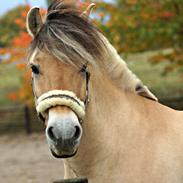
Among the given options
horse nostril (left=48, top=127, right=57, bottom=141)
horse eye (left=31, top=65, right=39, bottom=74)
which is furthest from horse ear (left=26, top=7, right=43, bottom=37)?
horse nostril (left=48, top=127, right=57, bottom=141)

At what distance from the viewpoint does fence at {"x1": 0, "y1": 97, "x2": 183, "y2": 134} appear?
1375cm

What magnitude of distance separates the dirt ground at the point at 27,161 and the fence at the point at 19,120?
0.49m

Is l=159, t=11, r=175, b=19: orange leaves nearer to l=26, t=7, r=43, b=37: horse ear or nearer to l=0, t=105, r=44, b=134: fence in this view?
l=0, t=105, r=44, b=134: fence

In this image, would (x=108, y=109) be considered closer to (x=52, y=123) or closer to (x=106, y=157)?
(x=106, y=157)

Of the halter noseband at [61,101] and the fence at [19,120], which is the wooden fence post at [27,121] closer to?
the fence at [19,120]

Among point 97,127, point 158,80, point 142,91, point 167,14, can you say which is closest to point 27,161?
point 167,14

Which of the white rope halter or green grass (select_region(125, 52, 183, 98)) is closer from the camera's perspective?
the white rope halter

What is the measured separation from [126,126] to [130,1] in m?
7.56

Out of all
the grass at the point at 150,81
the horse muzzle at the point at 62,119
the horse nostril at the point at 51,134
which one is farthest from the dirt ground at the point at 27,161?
the horse nostril at the point at 51,134

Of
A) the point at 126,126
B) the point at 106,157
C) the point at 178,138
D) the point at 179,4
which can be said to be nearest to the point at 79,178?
the point at 106,157

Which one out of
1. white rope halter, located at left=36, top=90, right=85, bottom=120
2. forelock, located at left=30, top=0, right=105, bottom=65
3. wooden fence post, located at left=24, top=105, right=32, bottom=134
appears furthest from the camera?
wooden fence post, located at left=24, top=105, right=32, bottom=134

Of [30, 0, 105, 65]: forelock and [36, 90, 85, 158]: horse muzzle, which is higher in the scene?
[30, 0, 105, 65]: forelock

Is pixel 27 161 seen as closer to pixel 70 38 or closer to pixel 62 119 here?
pixel 70 38

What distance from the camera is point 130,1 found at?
10.6 meters
